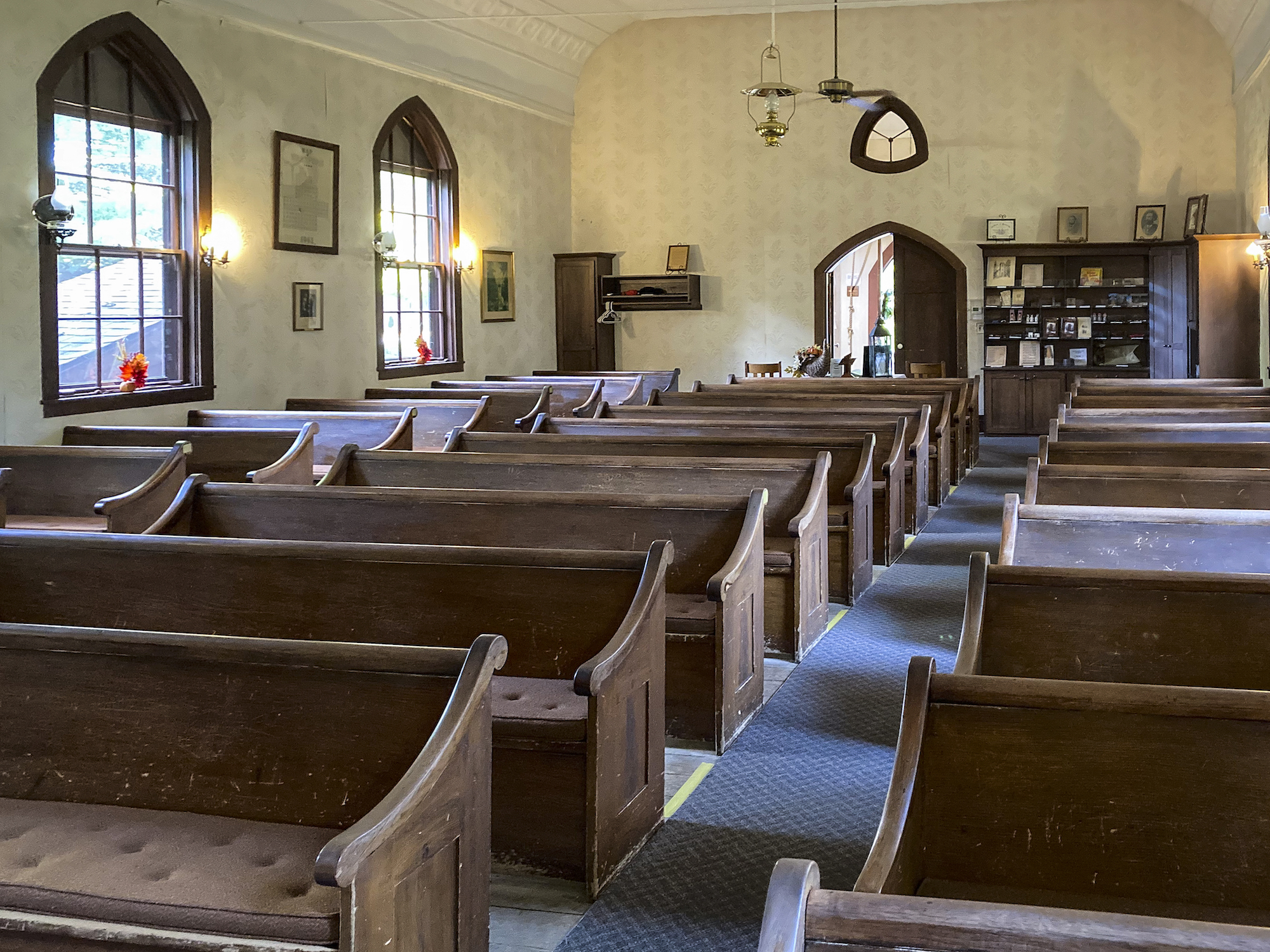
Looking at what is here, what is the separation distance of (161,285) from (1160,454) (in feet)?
20.2

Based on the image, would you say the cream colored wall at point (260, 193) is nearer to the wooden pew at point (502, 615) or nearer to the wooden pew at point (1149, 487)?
the wooden pew at point (502, 615)

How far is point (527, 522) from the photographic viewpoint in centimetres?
405

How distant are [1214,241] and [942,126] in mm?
3216

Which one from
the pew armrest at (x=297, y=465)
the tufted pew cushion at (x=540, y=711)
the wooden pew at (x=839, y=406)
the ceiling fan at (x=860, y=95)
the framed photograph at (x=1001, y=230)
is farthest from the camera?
the framed photograph at (x=1001, y=230)

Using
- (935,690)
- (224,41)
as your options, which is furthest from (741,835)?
(224,41)

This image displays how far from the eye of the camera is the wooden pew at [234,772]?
190 cm

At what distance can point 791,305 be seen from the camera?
13.9m

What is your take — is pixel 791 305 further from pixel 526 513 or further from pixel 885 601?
pixel 526 513

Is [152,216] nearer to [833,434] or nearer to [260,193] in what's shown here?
[260,193]

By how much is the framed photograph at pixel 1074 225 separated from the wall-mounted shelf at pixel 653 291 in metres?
3.89

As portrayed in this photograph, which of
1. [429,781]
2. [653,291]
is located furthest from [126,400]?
[653,291]

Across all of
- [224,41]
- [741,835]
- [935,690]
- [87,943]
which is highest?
[224,41]

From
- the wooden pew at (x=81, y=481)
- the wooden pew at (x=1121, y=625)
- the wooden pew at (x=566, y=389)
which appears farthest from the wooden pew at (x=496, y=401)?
the wooden pew at (x=1121, y=625)

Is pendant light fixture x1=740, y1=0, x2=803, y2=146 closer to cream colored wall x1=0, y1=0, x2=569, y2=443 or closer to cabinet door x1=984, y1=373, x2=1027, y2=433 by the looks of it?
cream colored wall x1=0, y1=0, x2=569, y2=443
